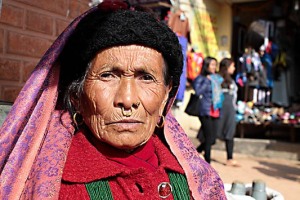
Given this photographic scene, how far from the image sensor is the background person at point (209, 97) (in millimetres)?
5535

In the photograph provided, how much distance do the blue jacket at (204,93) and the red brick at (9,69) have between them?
12.8ft

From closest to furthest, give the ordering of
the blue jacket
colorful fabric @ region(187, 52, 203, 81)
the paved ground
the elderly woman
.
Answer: the elderly woman
the paved ground
the blue jacket
colorful fabric @ region(187, 52, 203, 81)

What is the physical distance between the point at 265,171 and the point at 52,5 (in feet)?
16.4

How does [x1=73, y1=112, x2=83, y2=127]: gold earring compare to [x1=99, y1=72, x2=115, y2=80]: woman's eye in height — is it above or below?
below

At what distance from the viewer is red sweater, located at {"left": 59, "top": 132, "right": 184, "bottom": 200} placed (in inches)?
49.3

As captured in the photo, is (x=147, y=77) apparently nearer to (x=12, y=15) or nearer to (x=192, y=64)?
(x=12, y=15)

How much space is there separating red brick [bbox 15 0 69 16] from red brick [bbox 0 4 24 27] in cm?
6

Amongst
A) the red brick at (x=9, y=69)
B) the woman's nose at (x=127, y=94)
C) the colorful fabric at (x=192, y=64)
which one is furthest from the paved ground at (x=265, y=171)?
the woman's nose at (x=127, y=94)

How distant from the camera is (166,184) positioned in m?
1.37

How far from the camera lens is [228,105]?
6004 millimetres

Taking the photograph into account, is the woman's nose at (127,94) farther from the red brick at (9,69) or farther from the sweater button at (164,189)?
the red brick at (9,69)

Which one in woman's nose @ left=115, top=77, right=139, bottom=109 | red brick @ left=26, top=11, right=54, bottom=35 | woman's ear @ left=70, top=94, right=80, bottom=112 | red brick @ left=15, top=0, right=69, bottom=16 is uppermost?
red brick @ left=15, top=0, right=69, bottom=16

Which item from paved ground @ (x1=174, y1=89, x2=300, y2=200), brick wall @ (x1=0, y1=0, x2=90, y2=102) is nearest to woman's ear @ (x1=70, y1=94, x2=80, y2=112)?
brick wall @ (x1=0, y1=0, x2=90, y2=102)

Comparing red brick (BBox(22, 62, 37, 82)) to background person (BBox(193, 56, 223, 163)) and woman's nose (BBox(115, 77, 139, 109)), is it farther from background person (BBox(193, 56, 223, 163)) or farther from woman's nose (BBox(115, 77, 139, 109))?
background person (BBox(193, 56, 223, 163))
